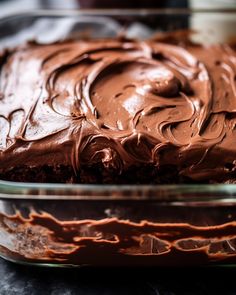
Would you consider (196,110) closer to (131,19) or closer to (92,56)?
(92,56)

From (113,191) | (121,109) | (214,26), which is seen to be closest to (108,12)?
(214,26)

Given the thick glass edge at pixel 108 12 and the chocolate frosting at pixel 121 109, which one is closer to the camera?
the chocolate frosting at pixel 121 109

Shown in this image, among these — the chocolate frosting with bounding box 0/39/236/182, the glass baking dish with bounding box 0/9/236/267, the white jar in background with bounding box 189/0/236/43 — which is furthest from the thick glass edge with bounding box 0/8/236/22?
the glass baking dish with bounding box 0/9/236/267

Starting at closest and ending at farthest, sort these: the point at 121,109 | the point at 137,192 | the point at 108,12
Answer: the point at 137,192, the point at 121,109, the point at 108,12

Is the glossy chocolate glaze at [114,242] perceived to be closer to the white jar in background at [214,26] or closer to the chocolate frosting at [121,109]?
the chocolate frosting at [121,109]

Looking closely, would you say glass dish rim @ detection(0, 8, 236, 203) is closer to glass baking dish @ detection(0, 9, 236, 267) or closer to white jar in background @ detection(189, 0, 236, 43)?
glass baking dish @ detection(0, 9, 236, 267)

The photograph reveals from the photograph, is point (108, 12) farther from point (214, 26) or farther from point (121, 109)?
point (121, 109)

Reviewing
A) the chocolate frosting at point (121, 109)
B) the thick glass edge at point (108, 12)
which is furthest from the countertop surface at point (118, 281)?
the thick glass edge at point (108, 12)
